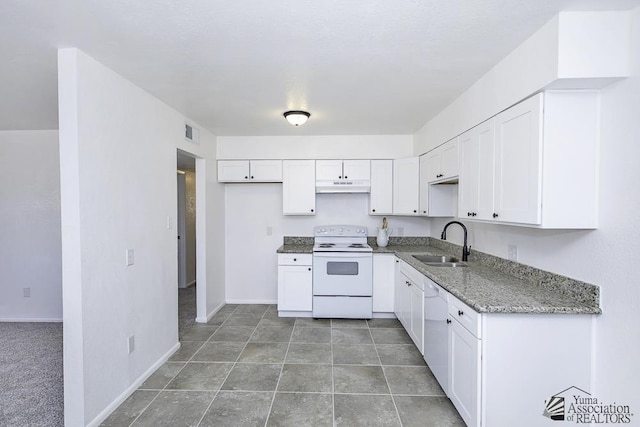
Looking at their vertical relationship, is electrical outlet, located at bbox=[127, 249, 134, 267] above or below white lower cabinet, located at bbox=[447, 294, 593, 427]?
above

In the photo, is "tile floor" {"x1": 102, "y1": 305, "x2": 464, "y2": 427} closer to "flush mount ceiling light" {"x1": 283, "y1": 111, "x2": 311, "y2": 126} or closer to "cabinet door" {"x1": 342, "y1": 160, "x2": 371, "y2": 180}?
"cabinet door" {"x1": 342, "y1": 160, "x2": 371, "y2": 180}

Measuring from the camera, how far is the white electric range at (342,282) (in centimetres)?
383

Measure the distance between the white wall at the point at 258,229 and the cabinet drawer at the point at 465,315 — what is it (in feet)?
8.30

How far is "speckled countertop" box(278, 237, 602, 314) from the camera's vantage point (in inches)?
65.6

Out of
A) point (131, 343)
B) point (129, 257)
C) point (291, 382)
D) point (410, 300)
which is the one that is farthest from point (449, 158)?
point (131, 343)

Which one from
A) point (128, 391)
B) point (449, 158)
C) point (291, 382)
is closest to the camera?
point (128, 391)

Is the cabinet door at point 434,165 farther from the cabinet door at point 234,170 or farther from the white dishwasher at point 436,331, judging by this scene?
the cabinet door at point 234,170

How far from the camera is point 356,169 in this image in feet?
13.6

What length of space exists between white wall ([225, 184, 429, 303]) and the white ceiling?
1766 millimetres

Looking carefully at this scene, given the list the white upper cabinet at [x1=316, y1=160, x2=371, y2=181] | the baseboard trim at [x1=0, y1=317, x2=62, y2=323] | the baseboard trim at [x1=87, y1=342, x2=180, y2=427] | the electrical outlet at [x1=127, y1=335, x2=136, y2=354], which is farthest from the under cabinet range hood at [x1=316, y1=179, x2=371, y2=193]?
the baseboard trim at [x1=0, y1=317, x2=62, y2=323]

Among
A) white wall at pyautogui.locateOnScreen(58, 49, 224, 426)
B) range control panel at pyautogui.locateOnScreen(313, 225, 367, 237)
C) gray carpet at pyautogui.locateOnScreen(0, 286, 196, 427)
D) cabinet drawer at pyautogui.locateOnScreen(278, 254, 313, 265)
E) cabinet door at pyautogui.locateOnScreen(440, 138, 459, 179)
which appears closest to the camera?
white wall at pyautogui.locateOnScreen(58, 49, 224, 426)

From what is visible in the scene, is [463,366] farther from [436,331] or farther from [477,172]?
[477,172]

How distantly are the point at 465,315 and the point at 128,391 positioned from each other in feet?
8.22

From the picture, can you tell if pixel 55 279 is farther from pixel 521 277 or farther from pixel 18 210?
pixel 521 277
